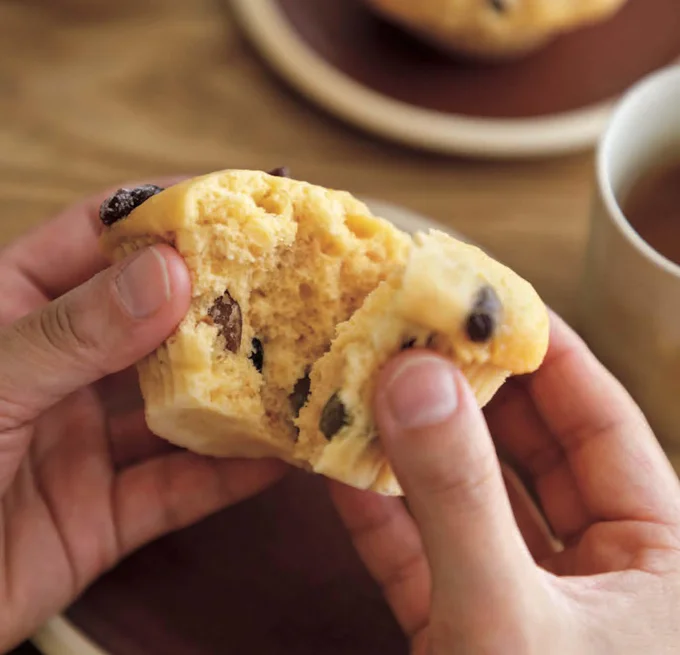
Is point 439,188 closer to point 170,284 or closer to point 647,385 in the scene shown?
point 647,385

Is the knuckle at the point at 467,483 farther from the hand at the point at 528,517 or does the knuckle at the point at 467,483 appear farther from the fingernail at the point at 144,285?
the fingernail at the point at 144,285

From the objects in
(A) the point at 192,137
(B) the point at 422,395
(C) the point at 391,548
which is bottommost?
(C) the point at 391,548

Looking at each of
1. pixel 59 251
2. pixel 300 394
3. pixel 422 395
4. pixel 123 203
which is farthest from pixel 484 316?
pixel 59 251

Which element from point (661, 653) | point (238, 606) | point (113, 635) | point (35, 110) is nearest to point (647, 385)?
point (661, 653)

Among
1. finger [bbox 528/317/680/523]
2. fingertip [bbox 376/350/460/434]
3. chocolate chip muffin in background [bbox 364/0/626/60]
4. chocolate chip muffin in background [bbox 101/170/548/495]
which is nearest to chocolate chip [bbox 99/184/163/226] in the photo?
chocolate chip muffin in background [bbox 101/170/548/495]

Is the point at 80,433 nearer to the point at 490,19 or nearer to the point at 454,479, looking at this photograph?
the point at 454,479

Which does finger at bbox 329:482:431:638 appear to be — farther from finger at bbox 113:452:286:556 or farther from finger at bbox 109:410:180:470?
finger at bbox 109:410:180:470
